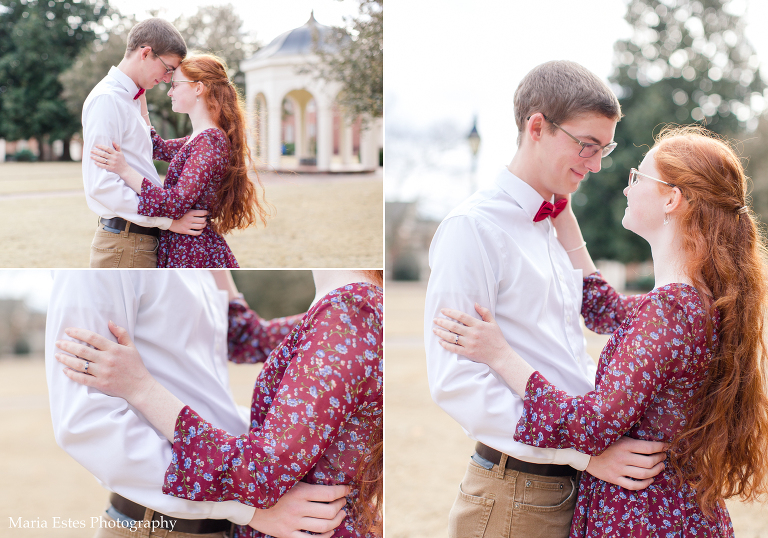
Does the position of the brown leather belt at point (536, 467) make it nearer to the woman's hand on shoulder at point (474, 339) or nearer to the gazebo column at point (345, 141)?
the woman's hand on shoulder at point (474, 339)

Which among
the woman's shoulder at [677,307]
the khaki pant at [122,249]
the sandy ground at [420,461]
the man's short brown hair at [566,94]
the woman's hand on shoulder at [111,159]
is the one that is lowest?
the sandy ground at [420,461]

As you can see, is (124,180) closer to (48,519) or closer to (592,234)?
(48,519)

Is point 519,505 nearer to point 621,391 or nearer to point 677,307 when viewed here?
point 621,391

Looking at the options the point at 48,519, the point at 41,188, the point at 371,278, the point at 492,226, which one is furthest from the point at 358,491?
the point at 41,188

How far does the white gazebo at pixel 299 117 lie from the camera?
7.64 ft

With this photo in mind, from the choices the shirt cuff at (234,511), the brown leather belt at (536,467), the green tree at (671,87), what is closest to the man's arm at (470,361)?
the brown leather belt at (536,467)

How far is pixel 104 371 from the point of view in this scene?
1.45m

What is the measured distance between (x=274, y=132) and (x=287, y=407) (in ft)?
4.65

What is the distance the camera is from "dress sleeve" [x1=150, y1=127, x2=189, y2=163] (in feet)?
6.75

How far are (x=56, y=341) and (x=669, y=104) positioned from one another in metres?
17.3

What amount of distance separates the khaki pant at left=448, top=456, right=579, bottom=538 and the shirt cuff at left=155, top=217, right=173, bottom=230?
54.9 inches

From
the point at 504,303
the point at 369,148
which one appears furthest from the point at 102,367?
the point at 369,148

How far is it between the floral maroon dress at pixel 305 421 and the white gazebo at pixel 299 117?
3.70ft

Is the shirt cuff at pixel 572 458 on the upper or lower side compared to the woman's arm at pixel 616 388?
lower
